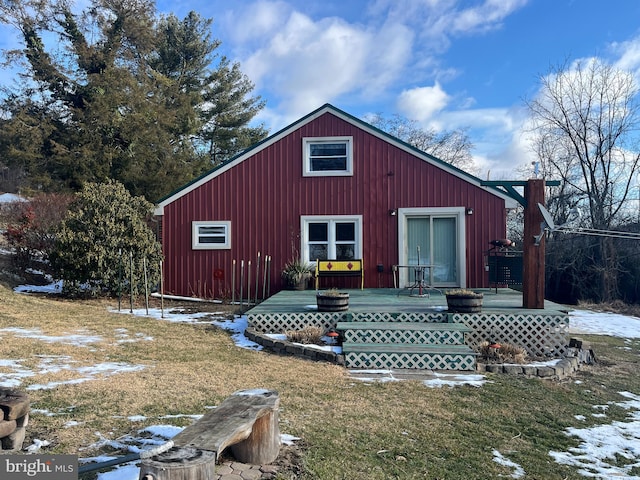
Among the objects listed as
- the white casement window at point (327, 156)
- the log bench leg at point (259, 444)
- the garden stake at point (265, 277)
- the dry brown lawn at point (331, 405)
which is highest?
the white casement window at point (327, 156)

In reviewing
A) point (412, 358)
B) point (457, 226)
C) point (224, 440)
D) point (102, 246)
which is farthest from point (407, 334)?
point (102, 246)

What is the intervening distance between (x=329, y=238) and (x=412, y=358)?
622 centimetres

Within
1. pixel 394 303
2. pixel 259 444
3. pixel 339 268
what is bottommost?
pixel 259 444

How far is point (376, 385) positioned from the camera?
203 inches

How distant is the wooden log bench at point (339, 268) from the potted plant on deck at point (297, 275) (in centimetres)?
36

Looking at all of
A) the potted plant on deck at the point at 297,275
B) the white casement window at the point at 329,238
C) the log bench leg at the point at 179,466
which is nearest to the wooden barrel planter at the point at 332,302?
the potted plant on deck at the point at 297,275

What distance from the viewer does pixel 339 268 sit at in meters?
11.1

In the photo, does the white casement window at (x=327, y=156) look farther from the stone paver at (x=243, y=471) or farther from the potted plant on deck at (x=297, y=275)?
the stone paver at (x=243, y=471)

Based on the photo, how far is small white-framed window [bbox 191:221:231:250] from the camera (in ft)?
40.1

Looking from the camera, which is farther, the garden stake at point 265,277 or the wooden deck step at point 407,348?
the garden stake at point 265,277

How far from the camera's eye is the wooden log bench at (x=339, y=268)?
435 inches

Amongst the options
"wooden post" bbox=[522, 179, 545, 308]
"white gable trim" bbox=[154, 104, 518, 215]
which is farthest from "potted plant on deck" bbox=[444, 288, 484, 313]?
"white gable trim" bbox=[154, 104, 518, 215]

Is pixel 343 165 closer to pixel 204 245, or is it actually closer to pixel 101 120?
pixel 204 245

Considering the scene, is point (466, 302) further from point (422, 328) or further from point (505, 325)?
point (422, 328)
